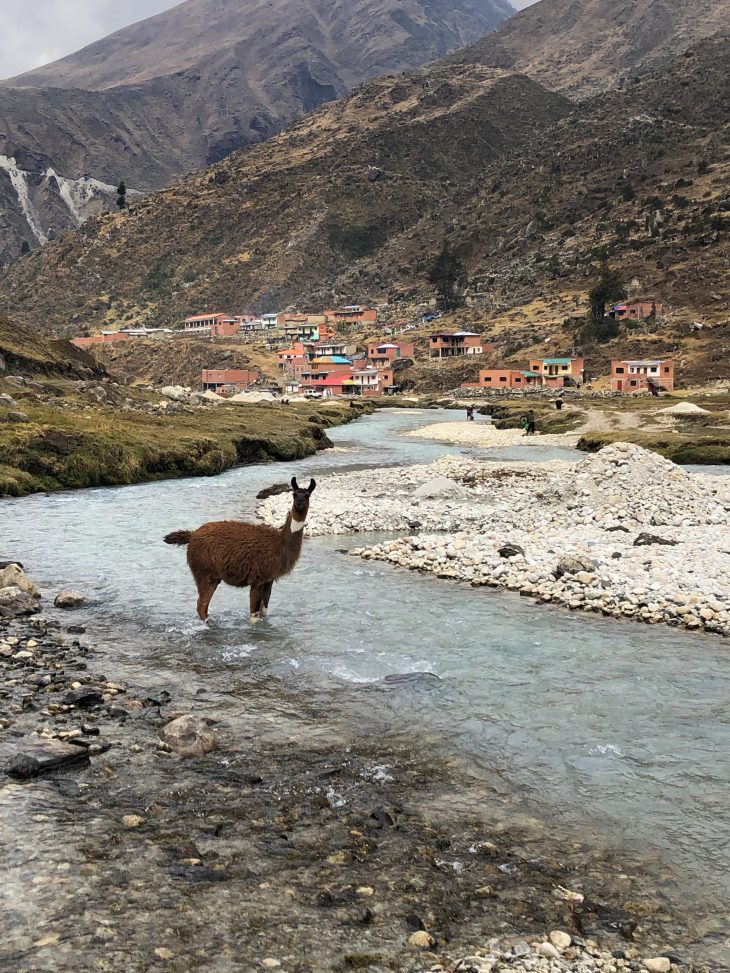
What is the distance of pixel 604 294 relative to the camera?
14375 cm

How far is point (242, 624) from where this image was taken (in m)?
15.3

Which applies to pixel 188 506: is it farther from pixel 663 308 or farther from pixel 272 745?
pixel 663 308

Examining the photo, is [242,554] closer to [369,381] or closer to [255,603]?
[255,603]

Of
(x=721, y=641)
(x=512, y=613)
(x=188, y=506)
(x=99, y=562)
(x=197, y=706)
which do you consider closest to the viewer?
(x=197, y=706)

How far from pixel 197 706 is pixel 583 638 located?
25.3 feet

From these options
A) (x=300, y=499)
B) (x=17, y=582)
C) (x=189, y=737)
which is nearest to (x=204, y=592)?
(x=300, y=499)

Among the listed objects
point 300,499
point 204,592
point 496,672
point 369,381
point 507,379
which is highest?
point 369,381

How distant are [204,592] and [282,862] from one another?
8069mm

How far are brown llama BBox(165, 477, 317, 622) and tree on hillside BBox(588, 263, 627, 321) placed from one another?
141 metres

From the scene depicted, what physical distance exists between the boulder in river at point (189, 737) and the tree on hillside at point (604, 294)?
146 meters

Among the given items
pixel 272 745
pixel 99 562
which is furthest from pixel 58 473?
pixel 272 745

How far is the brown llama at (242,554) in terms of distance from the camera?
14.4 meters

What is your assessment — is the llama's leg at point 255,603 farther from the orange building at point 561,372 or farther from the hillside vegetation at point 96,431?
the orange building at point 561,372

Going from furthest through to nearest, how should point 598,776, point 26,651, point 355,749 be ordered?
1. point 26,651
2. point 355,749
3. point 598,776
